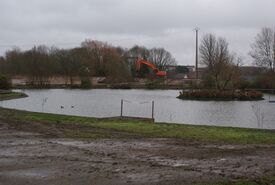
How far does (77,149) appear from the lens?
12.5 meters

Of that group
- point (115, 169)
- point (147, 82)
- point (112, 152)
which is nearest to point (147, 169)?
point (115, 169)

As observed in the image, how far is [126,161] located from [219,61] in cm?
7834

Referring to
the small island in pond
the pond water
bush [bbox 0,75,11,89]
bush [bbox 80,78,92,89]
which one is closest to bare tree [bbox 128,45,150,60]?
bush [bbox 80,78,92,89]

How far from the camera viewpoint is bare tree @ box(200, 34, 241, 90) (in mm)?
81206

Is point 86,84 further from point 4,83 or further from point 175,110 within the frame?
point 175,110

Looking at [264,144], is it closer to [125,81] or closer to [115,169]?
[115,169]

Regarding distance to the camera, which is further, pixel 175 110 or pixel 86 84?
pixel 86 84

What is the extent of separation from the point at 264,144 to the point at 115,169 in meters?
5.81

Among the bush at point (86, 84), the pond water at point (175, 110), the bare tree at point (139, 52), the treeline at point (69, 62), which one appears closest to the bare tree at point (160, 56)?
the bare tree at point (139, 52)

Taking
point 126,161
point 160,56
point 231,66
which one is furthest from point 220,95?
point 160,56

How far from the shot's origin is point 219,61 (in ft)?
285

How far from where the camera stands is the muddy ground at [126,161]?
847 cm

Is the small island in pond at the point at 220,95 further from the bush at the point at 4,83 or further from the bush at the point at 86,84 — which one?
the bush at the point at 86,84

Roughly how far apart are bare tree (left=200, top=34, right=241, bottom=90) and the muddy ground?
67.4 metres
